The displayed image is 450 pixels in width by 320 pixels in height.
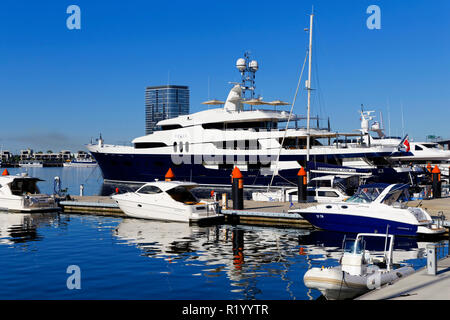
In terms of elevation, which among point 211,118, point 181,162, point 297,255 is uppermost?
point 211,118

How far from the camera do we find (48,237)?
770 inches


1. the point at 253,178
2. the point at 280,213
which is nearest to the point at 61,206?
the point at 280,213

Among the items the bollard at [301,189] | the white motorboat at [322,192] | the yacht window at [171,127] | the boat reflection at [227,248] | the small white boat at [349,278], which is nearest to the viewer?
the small white boat at [349,278]

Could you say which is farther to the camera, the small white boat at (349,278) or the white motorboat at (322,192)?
the white motorboat at (322,192)

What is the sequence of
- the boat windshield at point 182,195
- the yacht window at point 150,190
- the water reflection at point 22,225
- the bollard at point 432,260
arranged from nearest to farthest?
the bollard at point 432,260 < the water reflection at point 22,225 < the boat windshield at point 182,195 < the yacht window at point 150,190

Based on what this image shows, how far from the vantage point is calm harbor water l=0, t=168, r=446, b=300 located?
11.6 meters

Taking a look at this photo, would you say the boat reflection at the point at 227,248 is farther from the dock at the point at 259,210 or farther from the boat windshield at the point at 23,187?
the boat windshield at the point at 23,187

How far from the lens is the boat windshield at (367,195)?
19.0 m

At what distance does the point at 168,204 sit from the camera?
2275 centimetres

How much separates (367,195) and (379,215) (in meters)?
0.98

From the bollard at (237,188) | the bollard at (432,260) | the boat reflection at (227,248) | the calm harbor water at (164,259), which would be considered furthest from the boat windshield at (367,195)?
the bollard at (432,260)

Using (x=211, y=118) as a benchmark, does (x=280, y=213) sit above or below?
below
